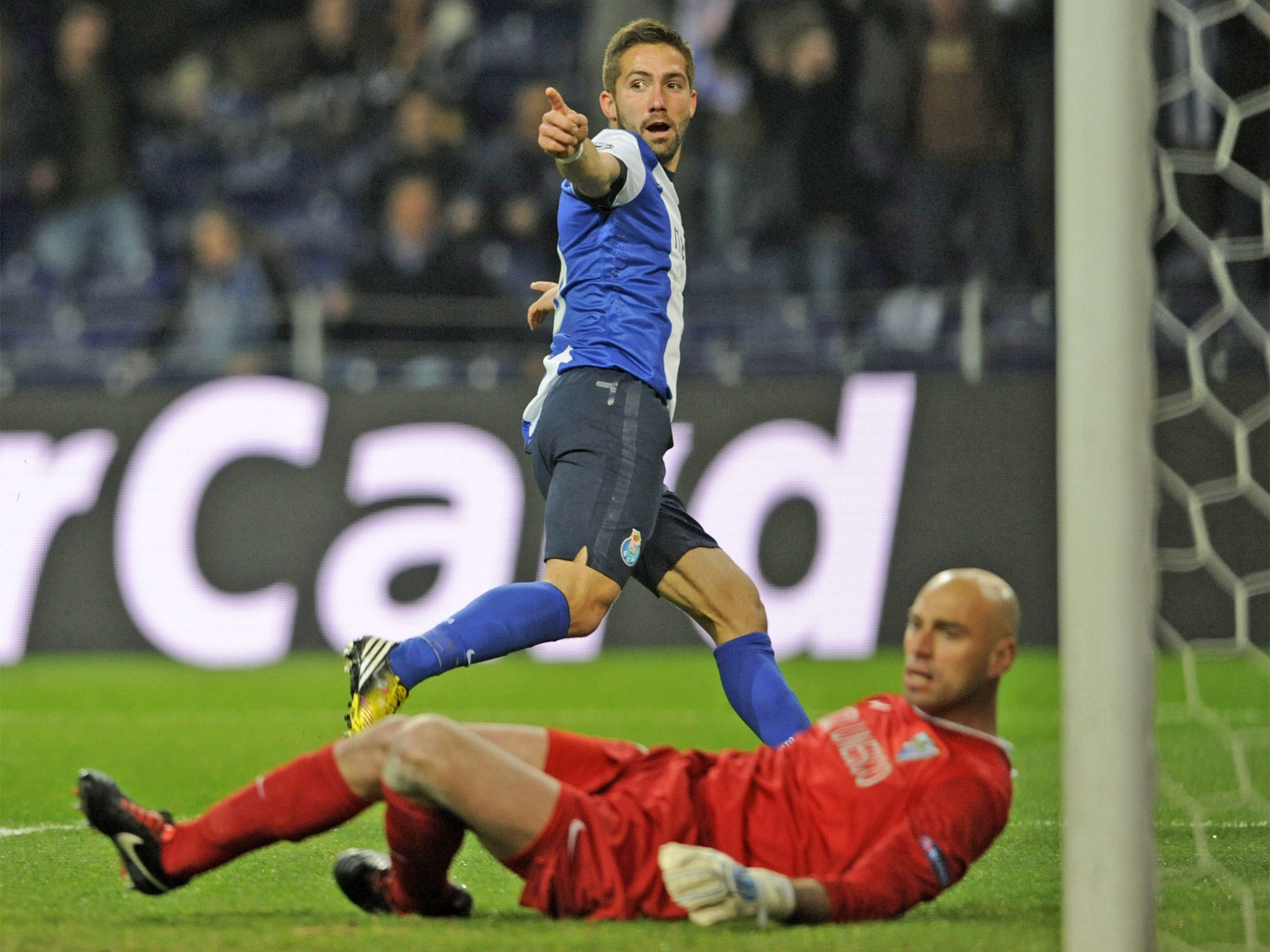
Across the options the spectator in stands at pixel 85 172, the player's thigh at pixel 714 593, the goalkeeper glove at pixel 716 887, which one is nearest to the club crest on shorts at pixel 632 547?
the player's thigh at pixel 714 593

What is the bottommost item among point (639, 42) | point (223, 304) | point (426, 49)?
point (223, 304)

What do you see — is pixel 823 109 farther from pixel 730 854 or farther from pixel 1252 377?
pixel 730 854

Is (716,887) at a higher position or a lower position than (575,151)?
lower

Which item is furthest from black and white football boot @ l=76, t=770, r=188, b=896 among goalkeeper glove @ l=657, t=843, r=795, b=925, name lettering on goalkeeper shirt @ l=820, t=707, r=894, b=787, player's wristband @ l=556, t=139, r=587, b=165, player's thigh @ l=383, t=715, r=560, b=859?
player's wristband @ l=556, t=139, r=587, b=165

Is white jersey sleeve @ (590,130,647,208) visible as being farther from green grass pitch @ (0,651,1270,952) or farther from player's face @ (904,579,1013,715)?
green grass pitch @ (0,651,1270,952)

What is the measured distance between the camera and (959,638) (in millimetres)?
3201

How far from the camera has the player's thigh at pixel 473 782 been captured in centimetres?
309

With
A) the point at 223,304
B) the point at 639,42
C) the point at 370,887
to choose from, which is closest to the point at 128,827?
the point at 370,887

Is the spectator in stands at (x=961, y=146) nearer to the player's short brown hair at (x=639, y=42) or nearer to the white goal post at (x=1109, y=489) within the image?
the player's short brown hair at (x=639, y=42)

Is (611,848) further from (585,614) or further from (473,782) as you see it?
(585,614)

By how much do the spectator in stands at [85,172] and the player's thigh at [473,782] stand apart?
28.5 ft

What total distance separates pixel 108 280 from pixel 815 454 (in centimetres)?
473

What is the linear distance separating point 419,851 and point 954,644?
39.7 inches

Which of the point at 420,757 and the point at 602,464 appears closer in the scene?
the point at 420,757
